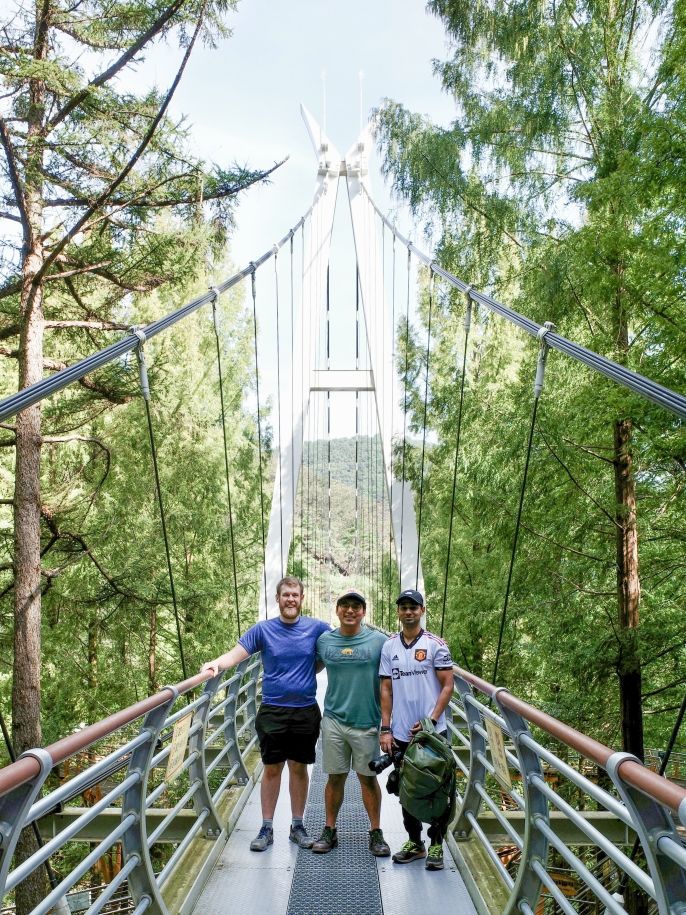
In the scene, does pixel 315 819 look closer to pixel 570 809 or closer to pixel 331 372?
pixel 570 809

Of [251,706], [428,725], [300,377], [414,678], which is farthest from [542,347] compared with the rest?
[300,377]

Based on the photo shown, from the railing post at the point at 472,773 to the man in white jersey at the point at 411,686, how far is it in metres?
0.19

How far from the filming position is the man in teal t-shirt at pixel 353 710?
3000 millimetres

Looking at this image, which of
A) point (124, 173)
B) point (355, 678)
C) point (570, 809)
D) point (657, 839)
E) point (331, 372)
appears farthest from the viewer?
point (331, 372)

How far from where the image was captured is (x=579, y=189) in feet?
19.4

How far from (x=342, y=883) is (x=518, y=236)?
699 cm

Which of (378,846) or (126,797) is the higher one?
(126,797)

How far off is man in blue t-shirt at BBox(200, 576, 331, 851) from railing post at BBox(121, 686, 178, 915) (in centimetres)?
88

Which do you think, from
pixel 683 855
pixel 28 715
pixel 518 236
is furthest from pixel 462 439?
pixel 683 855

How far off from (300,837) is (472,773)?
0.75 m

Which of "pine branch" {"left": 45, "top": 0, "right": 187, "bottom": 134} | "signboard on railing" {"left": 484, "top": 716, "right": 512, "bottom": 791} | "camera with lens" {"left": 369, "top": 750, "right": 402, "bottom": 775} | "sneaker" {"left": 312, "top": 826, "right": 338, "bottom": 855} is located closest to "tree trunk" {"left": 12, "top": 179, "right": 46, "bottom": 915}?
"pine branch" {"left": 45, "top": 0, "right": 187, "bottom": 134}

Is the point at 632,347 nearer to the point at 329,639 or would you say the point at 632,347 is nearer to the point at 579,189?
the point at 579,189

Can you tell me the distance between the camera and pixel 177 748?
2307 mm

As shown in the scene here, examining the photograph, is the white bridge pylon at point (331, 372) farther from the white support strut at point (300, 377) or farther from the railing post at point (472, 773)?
the railing post at point (472, 773)
